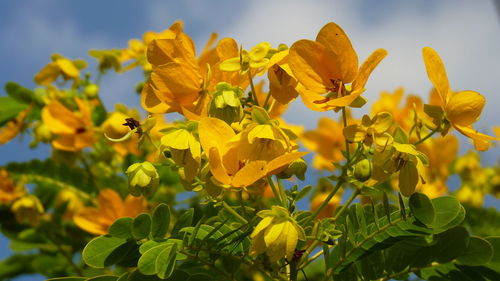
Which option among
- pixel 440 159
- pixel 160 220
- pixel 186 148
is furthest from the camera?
pixel 440 159

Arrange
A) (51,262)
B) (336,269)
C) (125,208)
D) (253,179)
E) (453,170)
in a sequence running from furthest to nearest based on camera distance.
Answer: (453,170)
(51,262)
(125,208)
(336,269)
(253,179)

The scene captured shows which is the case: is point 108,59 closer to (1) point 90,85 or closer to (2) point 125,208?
(1) point 90,85

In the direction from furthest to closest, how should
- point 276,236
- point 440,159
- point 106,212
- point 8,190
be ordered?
point 440,159
point 8,190
point 106,212
point 276,236

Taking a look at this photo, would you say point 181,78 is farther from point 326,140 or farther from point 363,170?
point 326,140

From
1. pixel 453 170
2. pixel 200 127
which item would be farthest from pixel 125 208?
pixel 453 170

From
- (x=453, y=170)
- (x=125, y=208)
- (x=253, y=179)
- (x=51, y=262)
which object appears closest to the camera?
(x=253, y=179)

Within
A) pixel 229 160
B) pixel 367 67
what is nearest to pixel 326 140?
pixel 367 67

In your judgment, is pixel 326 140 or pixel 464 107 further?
pixel 326 140

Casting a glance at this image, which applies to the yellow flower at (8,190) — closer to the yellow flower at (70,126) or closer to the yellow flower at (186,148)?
the yellow flower at (70,126)

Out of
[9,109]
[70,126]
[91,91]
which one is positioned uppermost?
[9,109]
